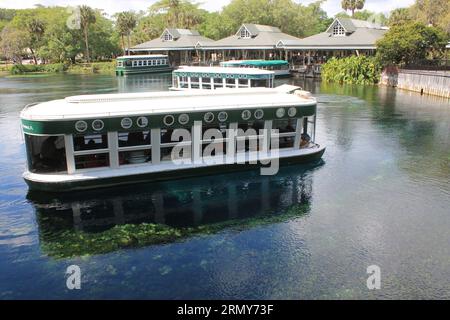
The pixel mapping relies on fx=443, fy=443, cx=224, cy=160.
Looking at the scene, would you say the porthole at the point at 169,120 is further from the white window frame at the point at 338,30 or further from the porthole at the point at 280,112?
the white window frame at the point at 338,30

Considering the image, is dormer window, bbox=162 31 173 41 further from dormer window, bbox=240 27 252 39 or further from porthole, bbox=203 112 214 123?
porthole, bbox=203 112 214 123

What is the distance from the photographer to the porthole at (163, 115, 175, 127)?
17612 mm

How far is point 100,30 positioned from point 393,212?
315 ft

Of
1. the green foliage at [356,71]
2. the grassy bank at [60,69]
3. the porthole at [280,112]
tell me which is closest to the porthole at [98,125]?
the porthole at [280,112]

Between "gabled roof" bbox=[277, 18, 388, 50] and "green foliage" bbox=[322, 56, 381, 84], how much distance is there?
383cm

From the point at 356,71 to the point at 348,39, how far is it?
34.2ft

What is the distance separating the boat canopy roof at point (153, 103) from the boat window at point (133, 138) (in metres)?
1.19

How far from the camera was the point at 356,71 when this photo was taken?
58656 millimetres

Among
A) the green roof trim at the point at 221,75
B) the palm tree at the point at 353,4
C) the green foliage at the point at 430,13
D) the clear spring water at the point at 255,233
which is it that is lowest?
the clear spring water at the point at 255,233

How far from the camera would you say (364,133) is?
2880 cm

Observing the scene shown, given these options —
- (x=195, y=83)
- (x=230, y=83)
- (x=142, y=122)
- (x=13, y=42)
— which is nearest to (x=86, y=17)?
(x=13, y=42)

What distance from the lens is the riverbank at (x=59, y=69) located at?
8294cm

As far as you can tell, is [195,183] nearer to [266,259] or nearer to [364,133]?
[266,259]
